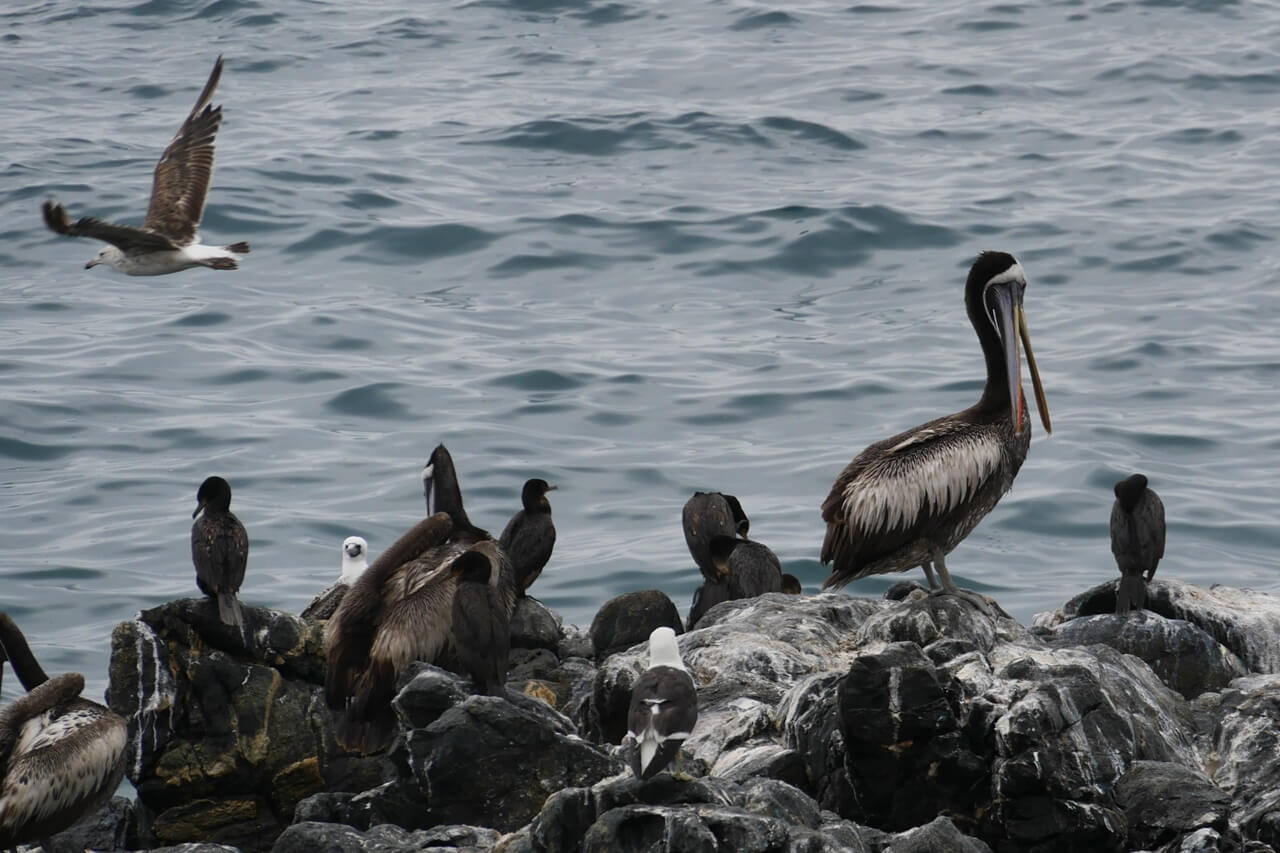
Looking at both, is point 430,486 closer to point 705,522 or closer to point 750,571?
point 705,522

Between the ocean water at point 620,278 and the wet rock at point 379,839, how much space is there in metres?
6.79

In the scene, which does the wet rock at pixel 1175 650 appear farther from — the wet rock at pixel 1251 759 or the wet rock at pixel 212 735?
the wet rock at pixel 212 735

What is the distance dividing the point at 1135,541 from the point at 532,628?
3.15 m

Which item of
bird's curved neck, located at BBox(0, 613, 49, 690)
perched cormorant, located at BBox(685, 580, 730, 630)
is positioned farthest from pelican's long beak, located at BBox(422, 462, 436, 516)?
bird's curved neck, located at BBox(0, 613, 49, 690)

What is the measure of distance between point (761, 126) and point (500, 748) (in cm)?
1824

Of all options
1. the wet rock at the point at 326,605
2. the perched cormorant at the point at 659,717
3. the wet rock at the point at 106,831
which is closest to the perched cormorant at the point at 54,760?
the wet rock at the point at 106,831

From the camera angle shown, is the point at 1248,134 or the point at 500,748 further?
the point at 1248,134

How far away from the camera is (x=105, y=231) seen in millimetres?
11516

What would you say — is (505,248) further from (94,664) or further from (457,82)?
(94,664)

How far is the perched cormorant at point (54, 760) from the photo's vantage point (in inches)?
283

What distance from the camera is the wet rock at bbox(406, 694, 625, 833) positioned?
7020 mm

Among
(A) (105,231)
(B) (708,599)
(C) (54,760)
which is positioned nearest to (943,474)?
(B) (708,599)

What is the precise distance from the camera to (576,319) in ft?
65.4

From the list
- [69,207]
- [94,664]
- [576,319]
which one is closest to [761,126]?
[576,319]
